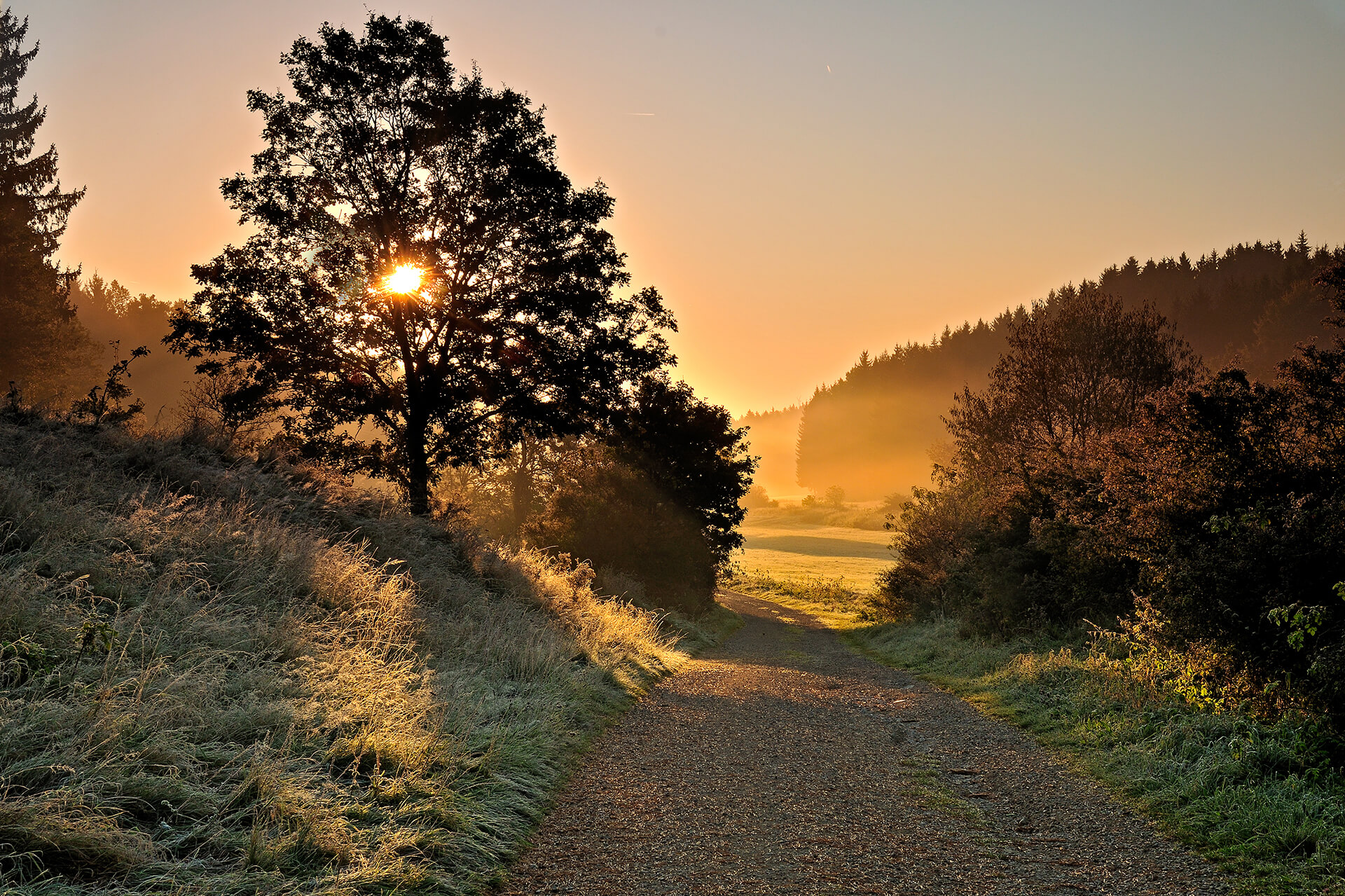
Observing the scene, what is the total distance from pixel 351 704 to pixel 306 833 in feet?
6.68

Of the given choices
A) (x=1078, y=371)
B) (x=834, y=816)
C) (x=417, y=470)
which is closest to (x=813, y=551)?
(x=1078, y=371)

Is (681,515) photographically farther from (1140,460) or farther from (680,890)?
(680,890)

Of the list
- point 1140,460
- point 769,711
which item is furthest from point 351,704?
point 1140,460

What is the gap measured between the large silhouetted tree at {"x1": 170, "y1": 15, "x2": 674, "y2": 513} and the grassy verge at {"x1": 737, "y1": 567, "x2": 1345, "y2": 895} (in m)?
12.5

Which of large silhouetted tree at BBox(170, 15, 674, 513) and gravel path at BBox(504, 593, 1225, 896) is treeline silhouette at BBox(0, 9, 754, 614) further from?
gravel path at BBox(504, 593, 1225, 896)

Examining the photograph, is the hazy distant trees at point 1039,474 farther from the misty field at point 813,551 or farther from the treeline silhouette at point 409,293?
the misty field at point 813,551

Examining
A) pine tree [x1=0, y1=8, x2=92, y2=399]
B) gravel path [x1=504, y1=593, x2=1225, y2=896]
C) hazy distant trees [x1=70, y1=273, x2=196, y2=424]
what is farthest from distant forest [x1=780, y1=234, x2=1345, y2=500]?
hazy distant trees [x1=70, y1=273, x2=196, y2=424]

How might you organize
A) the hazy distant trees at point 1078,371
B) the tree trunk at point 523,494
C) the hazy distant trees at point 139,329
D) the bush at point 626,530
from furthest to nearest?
the hazy distant trees at point 139,329, the tree trunk at point 523,494, the bush at point 626,530, the hazy distant trees at point 1078,371

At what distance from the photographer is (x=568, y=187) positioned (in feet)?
64.3

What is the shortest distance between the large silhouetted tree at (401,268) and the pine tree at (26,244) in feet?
73.8

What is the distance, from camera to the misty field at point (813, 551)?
59.3m

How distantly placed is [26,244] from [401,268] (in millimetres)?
27608

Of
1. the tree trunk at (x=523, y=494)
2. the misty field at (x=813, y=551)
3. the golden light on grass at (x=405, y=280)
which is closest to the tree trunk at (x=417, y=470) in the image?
the golden light on grass at (x=405, y=280)

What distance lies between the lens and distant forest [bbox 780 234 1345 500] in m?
47.6
